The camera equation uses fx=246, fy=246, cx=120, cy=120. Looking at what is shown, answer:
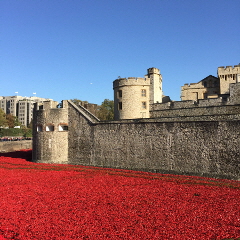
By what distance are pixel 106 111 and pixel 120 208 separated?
200 feet

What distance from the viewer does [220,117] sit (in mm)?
20438

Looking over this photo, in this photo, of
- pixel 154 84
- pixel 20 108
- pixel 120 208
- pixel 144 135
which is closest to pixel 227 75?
pixel 154 84

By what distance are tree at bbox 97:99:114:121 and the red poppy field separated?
50.4 metres

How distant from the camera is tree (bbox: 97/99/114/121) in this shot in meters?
69.4

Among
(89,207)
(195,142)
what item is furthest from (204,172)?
(89,207)

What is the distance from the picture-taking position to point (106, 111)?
71750 millimetres

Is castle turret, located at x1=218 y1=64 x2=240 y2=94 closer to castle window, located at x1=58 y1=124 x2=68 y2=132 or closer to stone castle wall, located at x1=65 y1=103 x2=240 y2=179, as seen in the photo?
stone castle wall, located at x1=65 y1=103 x2=240 y2=179

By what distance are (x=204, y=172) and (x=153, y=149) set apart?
14.6 feet

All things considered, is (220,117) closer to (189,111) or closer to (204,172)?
(204,172)

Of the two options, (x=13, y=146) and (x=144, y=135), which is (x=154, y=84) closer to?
(x=144, y=135)

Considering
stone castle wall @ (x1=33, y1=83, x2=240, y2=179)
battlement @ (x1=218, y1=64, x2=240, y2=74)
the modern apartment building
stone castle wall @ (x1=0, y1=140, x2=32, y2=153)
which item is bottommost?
stone castle wall @ (x1=0, y1=140, x2=32, y2=153)

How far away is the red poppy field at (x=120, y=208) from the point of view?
8.57 m

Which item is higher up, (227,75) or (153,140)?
(227,75)

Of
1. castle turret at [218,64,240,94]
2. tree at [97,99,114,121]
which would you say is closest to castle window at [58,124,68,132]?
castle turret at [218,64,240,94]
